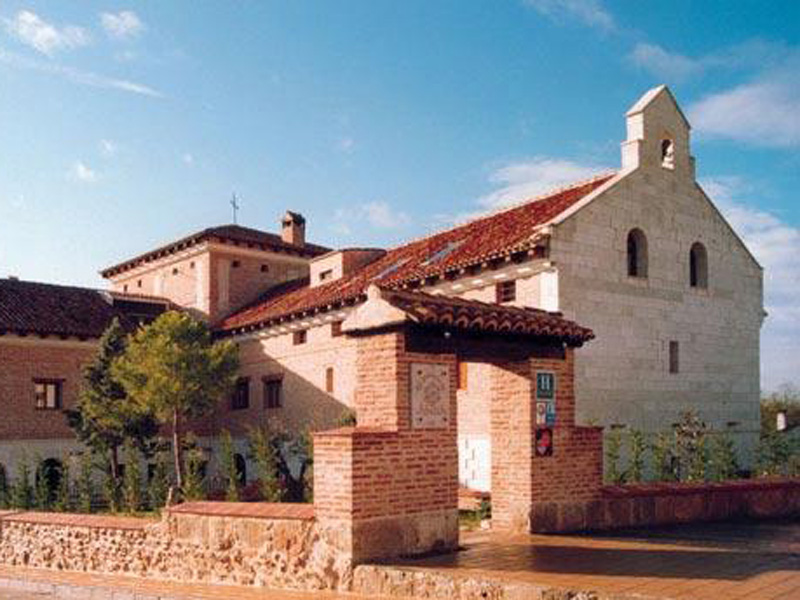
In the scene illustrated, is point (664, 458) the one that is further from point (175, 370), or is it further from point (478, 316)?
point (175, 370)

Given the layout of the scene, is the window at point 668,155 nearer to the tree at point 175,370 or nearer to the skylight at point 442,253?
the skylight at point 442,253

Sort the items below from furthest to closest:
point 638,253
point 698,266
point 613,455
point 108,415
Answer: point 108,415 → point 698,266 → point 638,253 → point 613,455

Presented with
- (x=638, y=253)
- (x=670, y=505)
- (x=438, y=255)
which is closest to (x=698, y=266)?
(x=638, y=253)

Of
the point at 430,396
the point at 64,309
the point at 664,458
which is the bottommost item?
the point at 664,458

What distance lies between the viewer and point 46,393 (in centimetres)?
3067

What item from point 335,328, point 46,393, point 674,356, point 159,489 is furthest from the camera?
point 46,393

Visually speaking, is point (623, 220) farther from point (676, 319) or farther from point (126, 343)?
point (126, 343)

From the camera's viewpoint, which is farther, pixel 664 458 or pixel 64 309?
pixel 64 309

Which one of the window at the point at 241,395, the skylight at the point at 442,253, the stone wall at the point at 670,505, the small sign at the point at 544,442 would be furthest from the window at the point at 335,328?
the small sign at the point at 544,442

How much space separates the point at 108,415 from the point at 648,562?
69.4 feet

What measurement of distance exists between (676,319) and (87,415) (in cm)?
1858

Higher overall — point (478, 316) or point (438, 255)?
point (438, 255)

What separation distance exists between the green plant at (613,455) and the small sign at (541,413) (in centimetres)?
643

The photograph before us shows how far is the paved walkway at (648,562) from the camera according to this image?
8148 mm
